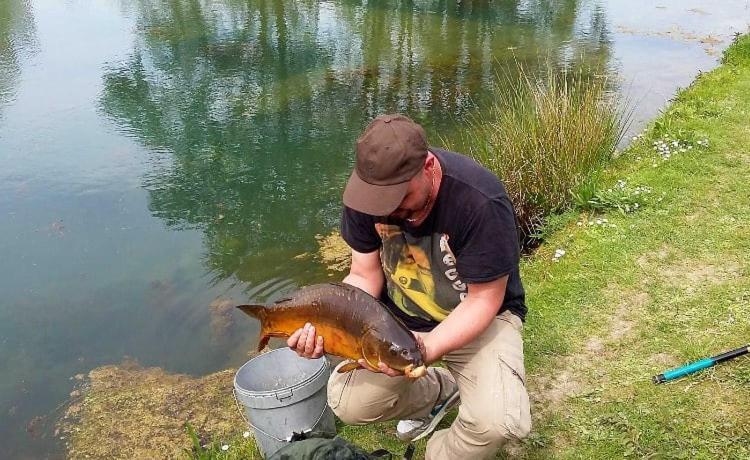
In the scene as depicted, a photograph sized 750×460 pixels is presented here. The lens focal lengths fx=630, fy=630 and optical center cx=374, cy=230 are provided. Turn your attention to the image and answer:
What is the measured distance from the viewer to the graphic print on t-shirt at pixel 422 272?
2.68m

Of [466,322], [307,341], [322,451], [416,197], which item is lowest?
[322,451]

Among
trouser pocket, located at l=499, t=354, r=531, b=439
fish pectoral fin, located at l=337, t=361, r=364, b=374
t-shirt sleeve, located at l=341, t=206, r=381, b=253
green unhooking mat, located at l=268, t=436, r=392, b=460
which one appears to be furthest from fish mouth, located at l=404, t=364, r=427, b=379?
t-shirt sleeve, located at l=341, t=206, r=381, b=253

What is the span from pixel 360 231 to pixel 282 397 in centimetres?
101

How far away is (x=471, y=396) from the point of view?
2.66 meters

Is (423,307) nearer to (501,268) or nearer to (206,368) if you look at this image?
(501,268)

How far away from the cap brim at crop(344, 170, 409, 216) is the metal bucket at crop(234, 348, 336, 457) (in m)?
1.30

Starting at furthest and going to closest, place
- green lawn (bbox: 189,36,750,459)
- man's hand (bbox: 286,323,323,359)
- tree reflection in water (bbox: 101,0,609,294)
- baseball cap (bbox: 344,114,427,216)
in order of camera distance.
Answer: tree reflection in water (bbox: 101,0,609,294) < green lawn (bbox: 189,36,750,459) < man's hand (bbox: 286,323,323,359) < baseball cap (bbox: 344,114,427,216)

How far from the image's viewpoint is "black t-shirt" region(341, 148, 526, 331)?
2.49 meters

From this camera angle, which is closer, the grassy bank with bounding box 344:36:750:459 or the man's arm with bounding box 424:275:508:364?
the man's arm with bounding box 424:275:508:364

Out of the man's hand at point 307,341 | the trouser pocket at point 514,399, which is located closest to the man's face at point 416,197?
the man's hand at point 307,341

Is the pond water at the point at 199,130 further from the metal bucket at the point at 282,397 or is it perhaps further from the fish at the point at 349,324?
the fish at the point at 349,324

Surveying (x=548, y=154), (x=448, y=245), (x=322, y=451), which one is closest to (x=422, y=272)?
(x=448, y=245)

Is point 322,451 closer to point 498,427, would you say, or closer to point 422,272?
point 498,427

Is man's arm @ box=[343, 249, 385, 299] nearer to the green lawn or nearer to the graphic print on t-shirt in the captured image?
the graphic print on t-shirt
